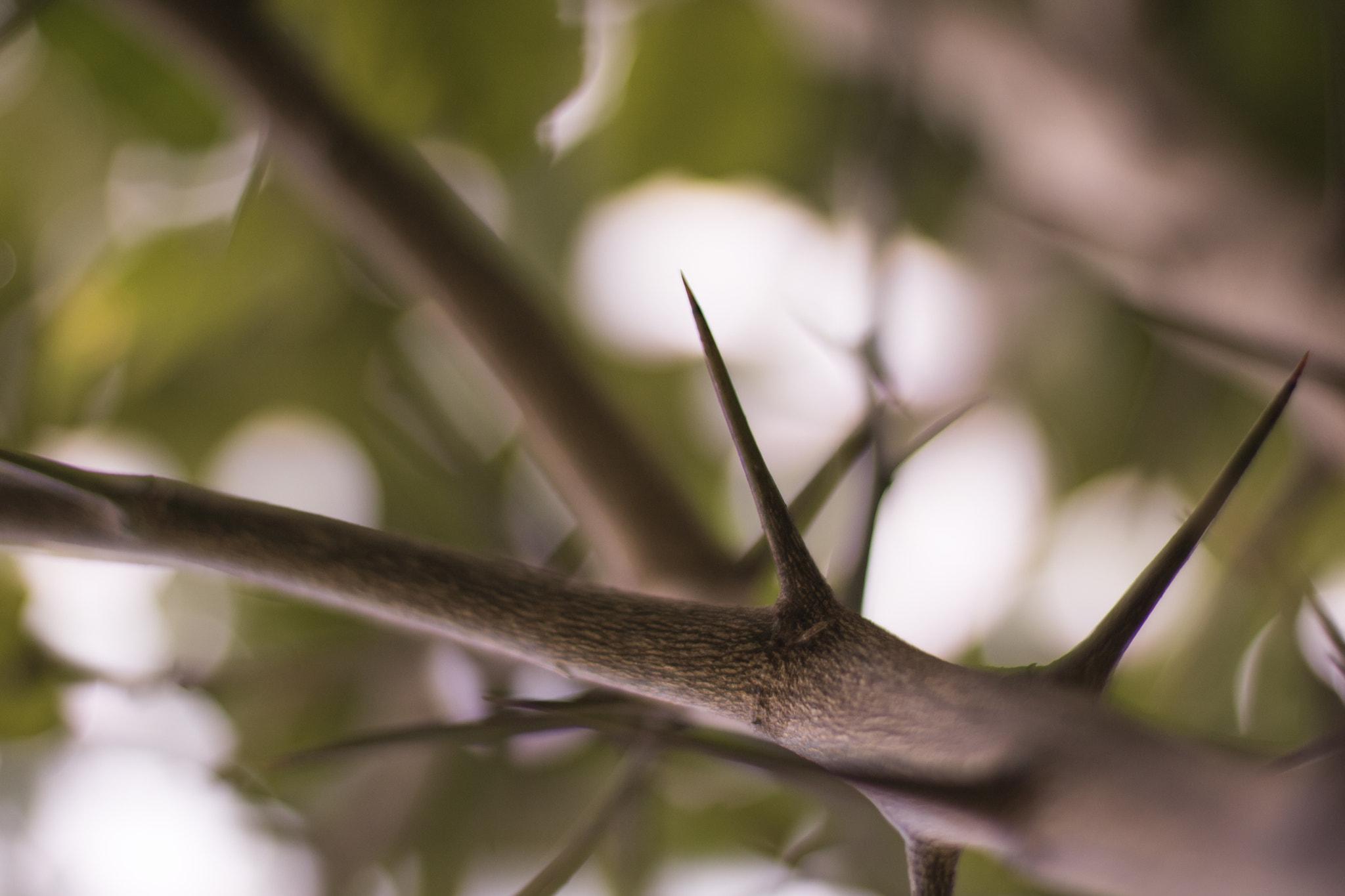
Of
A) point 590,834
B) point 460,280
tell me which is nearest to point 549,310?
point 460,280

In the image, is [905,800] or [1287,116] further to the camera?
[1287,116]

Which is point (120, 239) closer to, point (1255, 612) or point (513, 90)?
point (513, 90)

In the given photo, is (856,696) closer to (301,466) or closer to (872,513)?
(872,513)

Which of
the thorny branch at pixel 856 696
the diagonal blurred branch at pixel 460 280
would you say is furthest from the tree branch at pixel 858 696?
the diagonal blurred branch at pixel 460 280

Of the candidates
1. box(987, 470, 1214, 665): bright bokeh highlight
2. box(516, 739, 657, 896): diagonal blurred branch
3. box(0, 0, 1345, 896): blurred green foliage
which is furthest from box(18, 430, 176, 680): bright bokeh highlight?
box(987, 470, 1214, 665): bright bokeh highlight

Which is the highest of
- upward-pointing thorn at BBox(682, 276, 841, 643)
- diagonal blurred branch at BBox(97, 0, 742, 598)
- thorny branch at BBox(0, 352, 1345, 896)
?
diagonal blurred branch at BBox(97, 0, 742, 598)

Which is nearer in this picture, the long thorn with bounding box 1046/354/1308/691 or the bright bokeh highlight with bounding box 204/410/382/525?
the long thorn with bounding box 1046/354/1308/691

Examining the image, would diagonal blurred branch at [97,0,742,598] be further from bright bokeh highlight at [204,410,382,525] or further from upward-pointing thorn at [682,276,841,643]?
bright bokeh highlight at [204,410,382,525]

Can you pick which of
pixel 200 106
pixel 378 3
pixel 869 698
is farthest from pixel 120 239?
pixel 869 698
